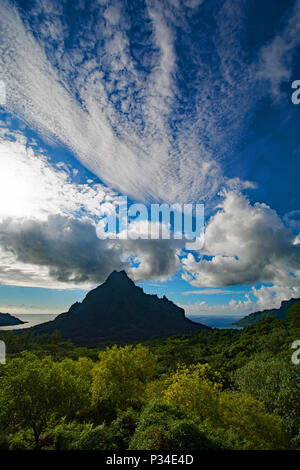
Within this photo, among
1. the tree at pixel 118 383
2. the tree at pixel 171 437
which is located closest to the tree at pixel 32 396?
the tree at pixel 118 383

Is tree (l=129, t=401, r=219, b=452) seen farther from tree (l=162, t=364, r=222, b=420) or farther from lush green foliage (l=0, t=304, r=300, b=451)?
tree (l=162, t=364, r=222, b=420)

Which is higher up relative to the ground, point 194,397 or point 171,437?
point 171,437

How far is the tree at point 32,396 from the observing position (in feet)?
66.4

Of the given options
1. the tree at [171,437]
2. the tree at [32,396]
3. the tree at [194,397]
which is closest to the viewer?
the tree at [171,437]

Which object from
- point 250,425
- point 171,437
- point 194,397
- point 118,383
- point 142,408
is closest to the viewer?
point 171,437

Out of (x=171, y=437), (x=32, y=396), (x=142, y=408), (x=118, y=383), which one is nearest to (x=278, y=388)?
(x=142, y=408)

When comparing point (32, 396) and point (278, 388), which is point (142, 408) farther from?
point (278, 388)

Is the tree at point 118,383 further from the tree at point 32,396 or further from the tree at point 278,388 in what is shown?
the tree at point 278,388

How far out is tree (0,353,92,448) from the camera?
20.2m

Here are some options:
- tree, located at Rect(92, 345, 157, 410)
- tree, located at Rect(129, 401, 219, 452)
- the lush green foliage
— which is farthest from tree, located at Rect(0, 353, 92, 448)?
tree, located at Rect(129, 401, 219, 452)

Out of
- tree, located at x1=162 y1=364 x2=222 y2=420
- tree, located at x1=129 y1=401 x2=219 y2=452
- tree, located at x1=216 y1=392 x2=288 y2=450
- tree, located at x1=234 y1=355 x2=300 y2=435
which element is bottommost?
tree, located at x1=234 y1=355 x2=300 y2=435

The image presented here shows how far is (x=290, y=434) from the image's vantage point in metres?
25.3

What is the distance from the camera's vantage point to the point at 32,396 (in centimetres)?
2061
